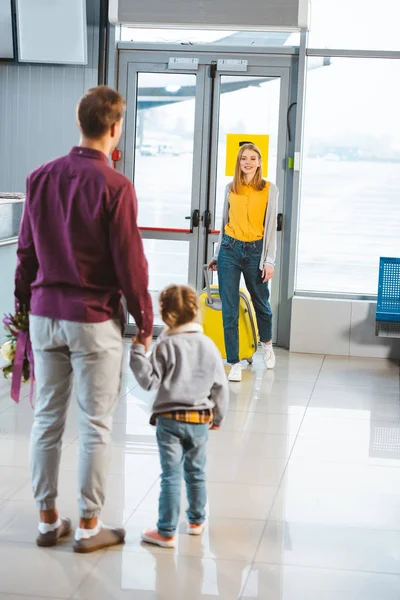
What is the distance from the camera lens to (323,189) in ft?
25.6

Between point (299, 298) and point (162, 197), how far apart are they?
57.2 inches

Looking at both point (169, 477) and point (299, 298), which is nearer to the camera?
point (169, 477)

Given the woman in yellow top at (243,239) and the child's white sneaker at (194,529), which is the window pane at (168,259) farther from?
the child's white sneaker at (194,529)

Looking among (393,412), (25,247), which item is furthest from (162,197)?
(25,247)

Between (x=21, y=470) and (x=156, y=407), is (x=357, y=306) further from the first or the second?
(x=156, y=407)

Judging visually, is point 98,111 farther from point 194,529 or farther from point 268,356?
point 268,356

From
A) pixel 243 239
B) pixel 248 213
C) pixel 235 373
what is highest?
pixel 248 213

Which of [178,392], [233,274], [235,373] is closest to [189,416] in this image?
[178,392]

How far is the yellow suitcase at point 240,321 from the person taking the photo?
22.4 ft

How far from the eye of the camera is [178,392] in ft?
10.9

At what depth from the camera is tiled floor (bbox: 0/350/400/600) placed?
3088 mm

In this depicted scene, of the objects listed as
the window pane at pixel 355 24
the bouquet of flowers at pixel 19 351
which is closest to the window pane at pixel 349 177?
the window pane at pixel 355 24

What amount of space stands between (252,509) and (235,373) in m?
2.56

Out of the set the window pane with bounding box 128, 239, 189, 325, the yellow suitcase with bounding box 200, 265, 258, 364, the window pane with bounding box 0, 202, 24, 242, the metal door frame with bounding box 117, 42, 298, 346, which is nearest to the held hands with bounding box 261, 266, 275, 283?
the yellow suitcase with bounding box 200, 265, 258, 364
